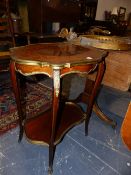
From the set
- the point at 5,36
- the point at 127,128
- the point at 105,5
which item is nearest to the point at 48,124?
the point at 127,128

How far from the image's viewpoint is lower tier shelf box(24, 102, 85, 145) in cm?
124

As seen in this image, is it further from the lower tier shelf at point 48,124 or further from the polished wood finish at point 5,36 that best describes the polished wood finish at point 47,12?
the lower tier shelf at point 48,124

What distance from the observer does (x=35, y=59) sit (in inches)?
33.1

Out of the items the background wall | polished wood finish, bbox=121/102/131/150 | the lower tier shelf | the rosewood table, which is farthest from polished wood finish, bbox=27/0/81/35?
polished wood finish, bbox=121/102/131/150

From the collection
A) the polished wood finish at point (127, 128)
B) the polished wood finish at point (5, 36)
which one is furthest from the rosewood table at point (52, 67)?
the polished wood finish at point (5, 36)

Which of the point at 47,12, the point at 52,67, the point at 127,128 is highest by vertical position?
the point at 47,12

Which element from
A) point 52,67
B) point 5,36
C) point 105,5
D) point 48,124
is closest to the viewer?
point 52,67

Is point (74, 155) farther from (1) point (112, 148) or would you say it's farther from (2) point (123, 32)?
(2) point (123, 32)

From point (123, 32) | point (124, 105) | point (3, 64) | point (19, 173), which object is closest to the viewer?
point (19, 173)

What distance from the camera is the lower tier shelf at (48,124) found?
4.06 ft

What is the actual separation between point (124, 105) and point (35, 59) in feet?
5.19

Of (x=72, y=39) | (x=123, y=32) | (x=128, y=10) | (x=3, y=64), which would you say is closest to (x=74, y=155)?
(x=72, y=39)

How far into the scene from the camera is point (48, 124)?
55.7 inches

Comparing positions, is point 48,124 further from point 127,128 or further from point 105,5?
point 105,5
